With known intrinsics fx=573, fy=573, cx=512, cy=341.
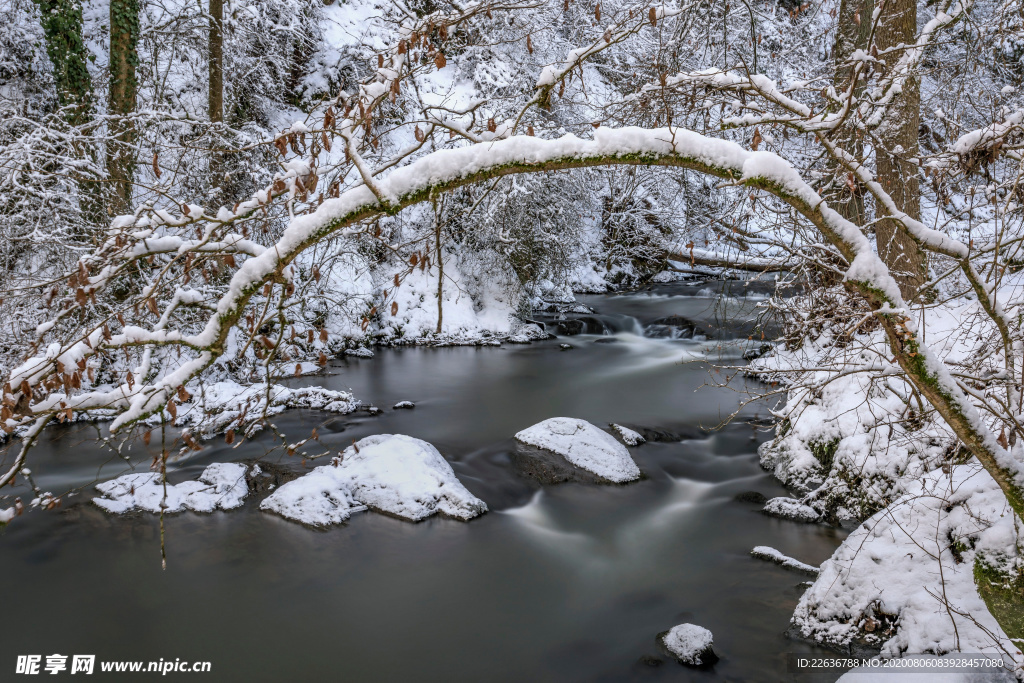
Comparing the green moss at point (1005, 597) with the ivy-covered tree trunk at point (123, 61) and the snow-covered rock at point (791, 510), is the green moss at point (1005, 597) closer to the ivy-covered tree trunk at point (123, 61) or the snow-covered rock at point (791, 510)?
the snow-covered rock at point (791, 510)

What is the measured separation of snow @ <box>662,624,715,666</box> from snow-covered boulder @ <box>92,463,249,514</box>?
452 centimetres

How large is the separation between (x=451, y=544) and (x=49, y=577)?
143 inches

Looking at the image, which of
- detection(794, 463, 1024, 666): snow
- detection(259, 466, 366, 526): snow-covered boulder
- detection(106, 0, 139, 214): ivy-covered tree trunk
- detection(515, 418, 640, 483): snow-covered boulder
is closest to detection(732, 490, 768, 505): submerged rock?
detection(515, 418, 640, 483): snow-covered boulder

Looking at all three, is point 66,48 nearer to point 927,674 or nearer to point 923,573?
point 923,573

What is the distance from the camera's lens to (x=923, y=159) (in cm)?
360

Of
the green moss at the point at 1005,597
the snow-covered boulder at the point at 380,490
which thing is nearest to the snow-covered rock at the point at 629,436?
the snow-covered boulder at the point at 380,490

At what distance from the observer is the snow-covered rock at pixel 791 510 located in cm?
579

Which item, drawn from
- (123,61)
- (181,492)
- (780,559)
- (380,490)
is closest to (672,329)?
(780,559)

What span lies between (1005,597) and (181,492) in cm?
697

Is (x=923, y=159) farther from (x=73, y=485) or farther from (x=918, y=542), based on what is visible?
(x=73, y=485)

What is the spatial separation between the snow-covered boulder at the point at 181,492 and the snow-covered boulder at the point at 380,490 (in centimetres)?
49

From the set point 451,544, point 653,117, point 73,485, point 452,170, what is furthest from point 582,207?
point 452,170

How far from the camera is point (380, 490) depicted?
6.26 metres

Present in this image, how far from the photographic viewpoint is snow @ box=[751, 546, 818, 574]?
5030 millimetres
